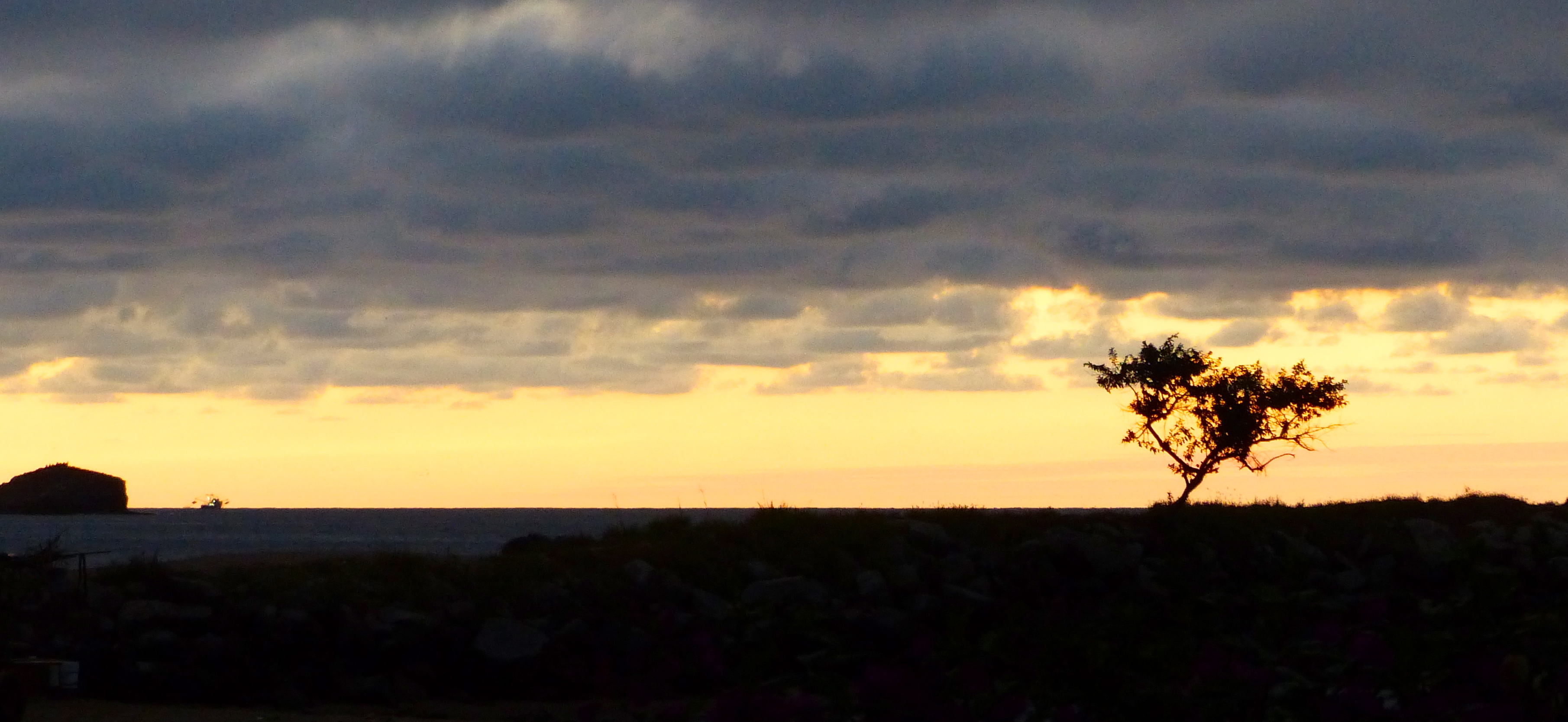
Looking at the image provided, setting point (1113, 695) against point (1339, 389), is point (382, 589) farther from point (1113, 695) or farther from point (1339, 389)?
point (1339, 389)

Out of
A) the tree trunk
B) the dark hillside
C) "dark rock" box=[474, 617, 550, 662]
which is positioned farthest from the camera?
the tree trunk

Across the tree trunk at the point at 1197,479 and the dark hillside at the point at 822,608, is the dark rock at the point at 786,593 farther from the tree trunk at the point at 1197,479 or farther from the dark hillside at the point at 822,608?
the tree trunk at the point at 1197,479

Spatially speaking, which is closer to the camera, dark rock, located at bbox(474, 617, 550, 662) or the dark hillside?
the dark hillside

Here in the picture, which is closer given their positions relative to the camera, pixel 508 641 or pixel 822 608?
pixel 508 641

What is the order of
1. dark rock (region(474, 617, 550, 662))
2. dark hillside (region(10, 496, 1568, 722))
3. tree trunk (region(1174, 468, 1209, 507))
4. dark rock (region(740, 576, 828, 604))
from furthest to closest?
tree trunk (region(1174, 468, 1209, 507))
dark rock (region(740, 576, 828, 604))
dark rock (region(474, 617, 550, 662))
dark hillside (region(10, 496, 1568, 722))

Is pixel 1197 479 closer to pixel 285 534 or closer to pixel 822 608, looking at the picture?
pixel 822 608

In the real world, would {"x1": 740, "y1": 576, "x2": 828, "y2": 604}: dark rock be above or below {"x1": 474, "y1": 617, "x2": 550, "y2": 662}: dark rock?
above

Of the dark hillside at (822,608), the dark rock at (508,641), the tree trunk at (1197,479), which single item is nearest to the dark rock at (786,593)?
the dark hillside at (822,608)

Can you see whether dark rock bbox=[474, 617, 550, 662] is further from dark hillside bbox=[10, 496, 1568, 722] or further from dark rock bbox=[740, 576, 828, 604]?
dark rock bbox=[740, 576, 828, 604]

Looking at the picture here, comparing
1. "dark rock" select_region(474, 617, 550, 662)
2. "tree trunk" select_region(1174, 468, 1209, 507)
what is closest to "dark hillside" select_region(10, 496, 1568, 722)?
"dark rock" select_region(474, 617, 550, 662)

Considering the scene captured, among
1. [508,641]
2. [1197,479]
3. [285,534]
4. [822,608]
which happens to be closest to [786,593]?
[822,608]

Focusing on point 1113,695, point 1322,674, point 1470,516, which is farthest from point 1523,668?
point 1470,516

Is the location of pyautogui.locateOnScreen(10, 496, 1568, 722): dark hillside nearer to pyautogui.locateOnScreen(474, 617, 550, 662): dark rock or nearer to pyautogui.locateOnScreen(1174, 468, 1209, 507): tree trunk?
pyautogui.locateOnScreen(474, 617, 550, 662): dark rock

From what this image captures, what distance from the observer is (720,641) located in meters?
18.7
